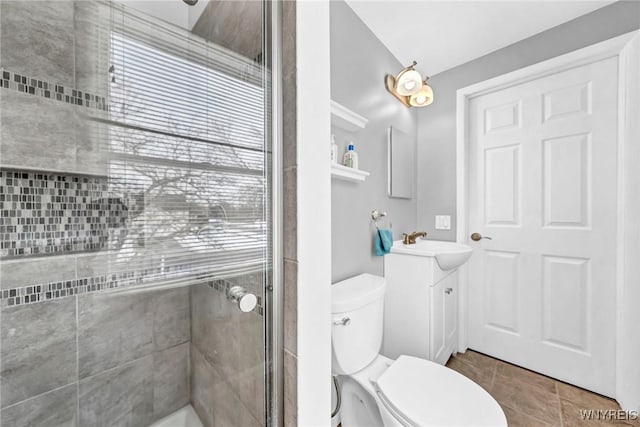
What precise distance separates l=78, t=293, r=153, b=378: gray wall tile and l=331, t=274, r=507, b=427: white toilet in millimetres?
717

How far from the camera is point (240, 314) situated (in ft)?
2.56

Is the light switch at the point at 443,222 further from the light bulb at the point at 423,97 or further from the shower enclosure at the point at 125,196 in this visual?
the shower enclosure at the point at 125,196

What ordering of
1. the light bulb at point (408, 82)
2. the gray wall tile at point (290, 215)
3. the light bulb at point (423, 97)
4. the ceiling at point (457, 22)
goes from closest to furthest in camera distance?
the gray wall tile at point (290, 215) → the ceiling at point (457, 22) → the light bulb at point (408, 82) → the light bulb at point (423, 97)

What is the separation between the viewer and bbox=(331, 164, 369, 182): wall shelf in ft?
4.10

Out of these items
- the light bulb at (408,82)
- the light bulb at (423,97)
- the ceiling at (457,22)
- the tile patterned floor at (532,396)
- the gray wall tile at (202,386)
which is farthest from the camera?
the light bulb at (423,97)

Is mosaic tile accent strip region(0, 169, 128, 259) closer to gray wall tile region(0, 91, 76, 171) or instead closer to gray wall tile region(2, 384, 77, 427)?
gray wall tile region(0, 91, 76, 171)

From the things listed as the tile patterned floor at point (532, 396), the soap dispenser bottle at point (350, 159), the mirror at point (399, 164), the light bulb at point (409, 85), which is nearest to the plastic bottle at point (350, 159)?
the soap dispenser bottle at point (350, 159)

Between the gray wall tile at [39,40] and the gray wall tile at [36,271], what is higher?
the gray wall tile at [39,40]

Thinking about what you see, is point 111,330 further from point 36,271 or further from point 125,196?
point 125,196

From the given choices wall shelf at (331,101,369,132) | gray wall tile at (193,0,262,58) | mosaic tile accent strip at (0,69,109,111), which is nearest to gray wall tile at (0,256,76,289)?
mosaic tile accent strip at (0,69,109,111)

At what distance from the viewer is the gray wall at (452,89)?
1.57 m

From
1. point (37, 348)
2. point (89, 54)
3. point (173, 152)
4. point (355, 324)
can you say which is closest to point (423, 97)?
point (355, 324)

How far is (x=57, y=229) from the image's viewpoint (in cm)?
82

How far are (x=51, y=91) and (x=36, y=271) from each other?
0.55m
